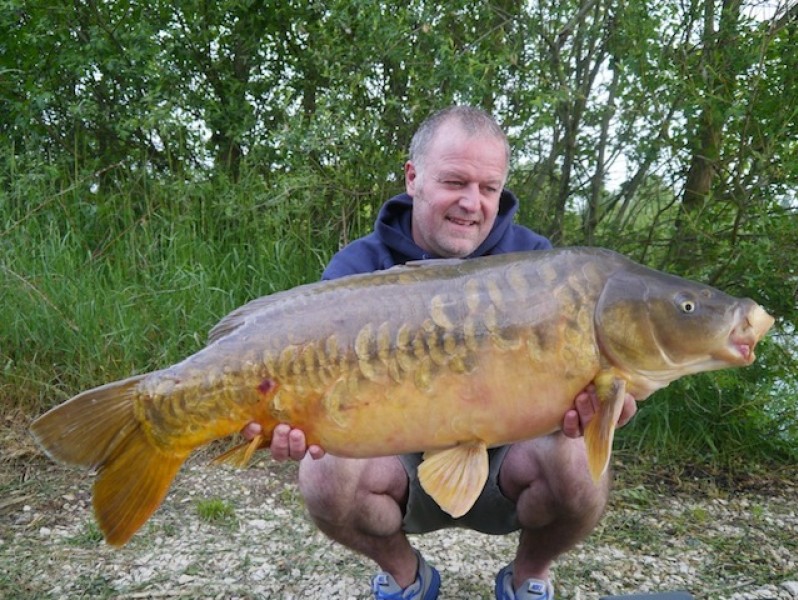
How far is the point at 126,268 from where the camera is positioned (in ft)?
11.9

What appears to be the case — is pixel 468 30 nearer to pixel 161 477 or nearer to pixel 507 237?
pixel 507 237

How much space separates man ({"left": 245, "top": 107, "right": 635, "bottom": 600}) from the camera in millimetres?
1944

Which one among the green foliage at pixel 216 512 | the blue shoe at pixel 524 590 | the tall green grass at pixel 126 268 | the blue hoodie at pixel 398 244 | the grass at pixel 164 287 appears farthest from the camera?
the tall green grass at pixel 126 268

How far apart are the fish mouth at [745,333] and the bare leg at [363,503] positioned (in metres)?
0.79

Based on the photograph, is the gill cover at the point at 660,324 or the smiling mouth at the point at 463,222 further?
the smiling mouth at the point at 463,222

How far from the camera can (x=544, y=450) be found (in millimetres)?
1925

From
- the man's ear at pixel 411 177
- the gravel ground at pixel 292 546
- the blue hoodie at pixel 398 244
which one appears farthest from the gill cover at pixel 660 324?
the gravel ground at pixel 292 546

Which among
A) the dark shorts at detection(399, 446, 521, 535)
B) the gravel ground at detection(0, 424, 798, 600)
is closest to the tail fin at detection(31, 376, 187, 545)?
the dark shorts at detection(399, 446, 521, 535)

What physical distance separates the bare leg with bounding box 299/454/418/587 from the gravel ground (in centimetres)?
23

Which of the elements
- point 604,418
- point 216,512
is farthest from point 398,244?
point 216,512

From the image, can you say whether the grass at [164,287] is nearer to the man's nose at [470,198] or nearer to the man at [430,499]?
the man at [430,499]

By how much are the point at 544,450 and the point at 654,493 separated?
1.14 metres

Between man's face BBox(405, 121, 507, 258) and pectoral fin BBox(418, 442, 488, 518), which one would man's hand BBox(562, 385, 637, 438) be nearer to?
pectoral fin BBox(418, 442, 488, 518)

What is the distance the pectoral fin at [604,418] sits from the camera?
1.52 metres
